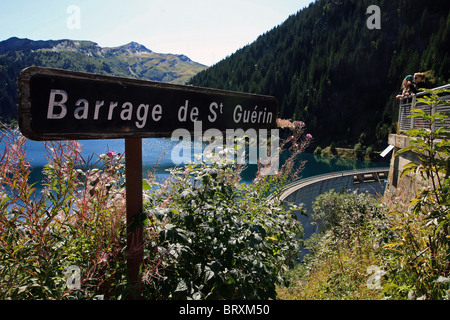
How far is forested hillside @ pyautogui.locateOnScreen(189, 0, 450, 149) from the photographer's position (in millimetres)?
68438

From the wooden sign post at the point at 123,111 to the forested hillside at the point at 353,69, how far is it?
2793 inches

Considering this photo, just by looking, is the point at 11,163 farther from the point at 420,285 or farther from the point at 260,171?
the point at 420,285

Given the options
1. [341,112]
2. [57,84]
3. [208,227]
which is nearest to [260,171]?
[208,227]

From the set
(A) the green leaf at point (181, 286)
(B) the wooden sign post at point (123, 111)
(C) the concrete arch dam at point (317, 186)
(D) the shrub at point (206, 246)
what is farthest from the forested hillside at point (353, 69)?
(A) the green leaf at point (181, 286)

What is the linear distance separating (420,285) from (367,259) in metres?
2.69

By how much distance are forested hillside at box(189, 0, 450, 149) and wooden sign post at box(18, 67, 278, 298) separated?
7095cm

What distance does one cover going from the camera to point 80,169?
56.0 inches

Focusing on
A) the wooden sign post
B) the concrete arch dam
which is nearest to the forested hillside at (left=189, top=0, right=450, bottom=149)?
the concrete arch dam

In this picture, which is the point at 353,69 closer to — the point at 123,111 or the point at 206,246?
the point at 206,246

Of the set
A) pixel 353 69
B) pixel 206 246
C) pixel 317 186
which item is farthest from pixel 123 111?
pixel 353 69

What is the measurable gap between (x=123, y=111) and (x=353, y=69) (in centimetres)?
9317

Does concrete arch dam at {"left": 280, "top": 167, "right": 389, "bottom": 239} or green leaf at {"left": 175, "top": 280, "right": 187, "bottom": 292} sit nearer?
green leaf at {"left": 175, "top": 280, "right": 187, "bottom": 292}

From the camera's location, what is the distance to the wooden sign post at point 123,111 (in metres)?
1.04

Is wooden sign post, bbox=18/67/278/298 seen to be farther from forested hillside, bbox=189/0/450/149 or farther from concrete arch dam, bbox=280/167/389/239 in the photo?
forested hillside, bbox=189/0/450/149
